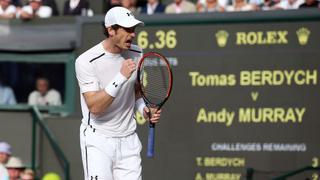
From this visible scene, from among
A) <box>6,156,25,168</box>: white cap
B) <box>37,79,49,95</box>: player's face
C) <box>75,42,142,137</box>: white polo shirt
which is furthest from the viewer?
<box>37,79,49,95</box>: player's face

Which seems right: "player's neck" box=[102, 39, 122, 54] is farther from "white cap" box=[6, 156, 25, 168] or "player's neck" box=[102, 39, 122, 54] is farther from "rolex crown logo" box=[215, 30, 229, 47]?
"white cap" box=[6, 156, 25, 168]

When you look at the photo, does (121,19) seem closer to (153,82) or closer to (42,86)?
(153,82)

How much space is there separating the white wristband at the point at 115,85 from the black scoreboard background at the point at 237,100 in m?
3.92

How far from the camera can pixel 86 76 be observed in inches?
279

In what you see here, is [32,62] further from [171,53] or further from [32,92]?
[171,53]

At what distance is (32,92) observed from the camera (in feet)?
42.0

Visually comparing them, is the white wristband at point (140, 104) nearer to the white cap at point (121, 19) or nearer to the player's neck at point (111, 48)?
the player's neck at point (111, 48)

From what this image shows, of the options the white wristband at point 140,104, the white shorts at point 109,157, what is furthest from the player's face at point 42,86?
the white shorts at point 109,157

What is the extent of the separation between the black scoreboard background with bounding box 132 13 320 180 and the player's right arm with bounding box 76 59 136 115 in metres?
3.86

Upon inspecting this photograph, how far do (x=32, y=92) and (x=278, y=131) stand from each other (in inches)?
142

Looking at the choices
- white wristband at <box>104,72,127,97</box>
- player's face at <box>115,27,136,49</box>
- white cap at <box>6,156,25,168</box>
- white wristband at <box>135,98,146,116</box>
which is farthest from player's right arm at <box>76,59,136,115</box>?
white cap at <box>6,156,25,168</box>

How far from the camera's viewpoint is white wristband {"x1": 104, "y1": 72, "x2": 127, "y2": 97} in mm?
6875

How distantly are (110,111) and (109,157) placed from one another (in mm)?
346

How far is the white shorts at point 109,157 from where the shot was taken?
7.14 meters
